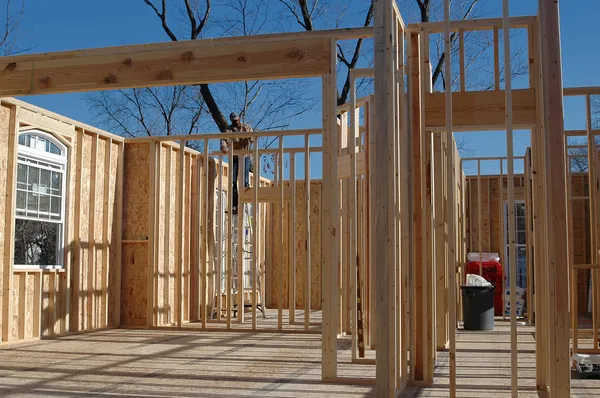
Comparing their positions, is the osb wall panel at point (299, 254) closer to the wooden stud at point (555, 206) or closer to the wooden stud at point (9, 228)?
the wooden stud at point (9, 228)

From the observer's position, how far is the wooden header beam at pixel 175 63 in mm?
Answer: 7309

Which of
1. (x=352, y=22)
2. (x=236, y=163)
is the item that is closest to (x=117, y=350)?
(x=236, y=163)

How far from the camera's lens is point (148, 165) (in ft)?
42.0

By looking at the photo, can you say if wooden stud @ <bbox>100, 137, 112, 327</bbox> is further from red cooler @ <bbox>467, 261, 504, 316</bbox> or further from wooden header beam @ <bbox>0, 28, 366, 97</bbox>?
red cooler @ <bbox>467, 261, 504, 316</bbox>

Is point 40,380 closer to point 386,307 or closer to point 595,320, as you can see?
point 386,307

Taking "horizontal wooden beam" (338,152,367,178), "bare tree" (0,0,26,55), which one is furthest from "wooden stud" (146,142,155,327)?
"bare tree" (0,0,26,55)

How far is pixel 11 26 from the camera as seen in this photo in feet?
70.2

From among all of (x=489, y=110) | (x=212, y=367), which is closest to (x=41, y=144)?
(x=212, y=367)

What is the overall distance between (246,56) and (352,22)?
14718 millimetres

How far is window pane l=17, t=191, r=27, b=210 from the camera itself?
10.1 metres

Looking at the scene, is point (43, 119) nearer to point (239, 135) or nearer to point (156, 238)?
point (156, 238)

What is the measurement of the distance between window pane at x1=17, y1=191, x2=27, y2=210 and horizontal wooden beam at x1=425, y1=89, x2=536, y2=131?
6476mm

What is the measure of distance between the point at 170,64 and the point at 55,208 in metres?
4.57

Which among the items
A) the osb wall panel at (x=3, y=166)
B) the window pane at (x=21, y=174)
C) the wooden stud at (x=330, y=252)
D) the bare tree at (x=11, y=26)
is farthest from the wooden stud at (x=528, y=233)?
the bare tree at (x=11, y=26)
